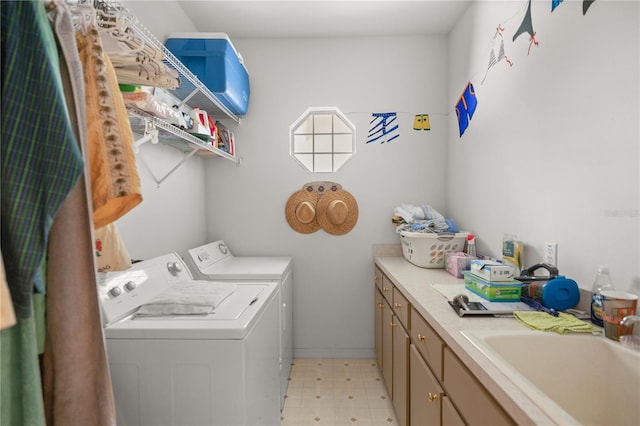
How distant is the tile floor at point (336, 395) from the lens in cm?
213

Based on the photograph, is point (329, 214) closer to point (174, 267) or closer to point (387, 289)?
point (387, 289)

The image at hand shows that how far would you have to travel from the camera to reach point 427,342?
143cm

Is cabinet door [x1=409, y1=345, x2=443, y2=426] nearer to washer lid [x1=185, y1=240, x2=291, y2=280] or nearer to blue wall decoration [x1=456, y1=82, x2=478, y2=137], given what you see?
washer lid [x1=185, y1=240, x2=291, y2=280]

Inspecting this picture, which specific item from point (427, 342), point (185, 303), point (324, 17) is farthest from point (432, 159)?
A: point (185, 303)

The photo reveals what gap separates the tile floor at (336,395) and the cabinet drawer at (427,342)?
33.5 inches

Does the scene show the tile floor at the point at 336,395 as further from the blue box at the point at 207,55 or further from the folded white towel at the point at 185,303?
the blue box at the point at 207,55

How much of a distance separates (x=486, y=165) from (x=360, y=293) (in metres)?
1.47

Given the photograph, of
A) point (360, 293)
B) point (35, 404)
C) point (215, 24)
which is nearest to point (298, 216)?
point (360, 293)

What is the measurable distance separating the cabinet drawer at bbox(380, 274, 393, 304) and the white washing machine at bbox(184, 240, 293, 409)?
0.72m

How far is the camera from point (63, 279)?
0.69m

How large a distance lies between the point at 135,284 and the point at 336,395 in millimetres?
1598

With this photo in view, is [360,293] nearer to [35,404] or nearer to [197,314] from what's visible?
[197,314]

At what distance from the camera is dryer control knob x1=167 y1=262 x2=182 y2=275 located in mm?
1877

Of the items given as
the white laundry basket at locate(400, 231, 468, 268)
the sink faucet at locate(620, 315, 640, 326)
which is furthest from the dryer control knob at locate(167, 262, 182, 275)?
the sink faucet at locate(620, 315, 640, 326)
